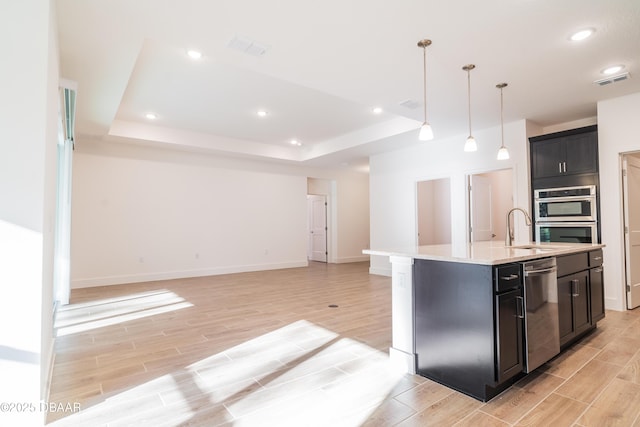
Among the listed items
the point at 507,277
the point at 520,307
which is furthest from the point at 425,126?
the point at 520,307

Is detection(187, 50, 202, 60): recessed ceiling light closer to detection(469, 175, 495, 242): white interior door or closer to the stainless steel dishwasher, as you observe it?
the stainless steel dishwasher

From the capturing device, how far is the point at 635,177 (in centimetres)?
466

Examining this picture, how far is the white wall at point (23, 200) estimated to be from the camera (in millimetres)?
1771

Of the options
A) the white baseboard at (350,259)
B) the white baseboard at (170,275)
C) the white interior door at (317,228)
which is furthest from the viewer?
the white interior door at (317,228)

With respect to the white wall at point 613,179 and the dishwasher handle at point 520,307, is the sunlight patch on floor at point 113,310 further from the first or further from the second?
the white wall at point 613,179

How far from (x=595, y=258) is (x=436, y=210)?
5.64 m

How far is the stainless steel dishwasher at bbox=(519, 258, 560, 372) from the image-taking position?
2416 mm

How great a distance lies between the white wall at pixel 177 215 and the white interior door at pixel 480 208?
184 inches

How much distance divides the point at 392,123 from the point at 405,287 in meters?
4.08

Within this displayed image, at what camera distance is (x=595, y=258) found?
3.51 metres

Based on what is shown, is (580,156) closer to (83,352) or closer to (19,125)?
(19,125)

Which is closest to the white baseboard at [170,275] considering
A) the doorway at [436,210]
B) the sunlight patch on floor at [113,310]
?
the sunlight patch on floor at [113,310]

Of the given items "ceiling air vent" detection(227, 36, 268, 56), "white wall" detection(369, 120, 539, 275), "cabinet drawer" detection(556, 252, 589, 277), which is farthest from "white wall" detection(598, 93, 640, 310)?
"ceiling air vent" detection(227, 36, 268, 56)

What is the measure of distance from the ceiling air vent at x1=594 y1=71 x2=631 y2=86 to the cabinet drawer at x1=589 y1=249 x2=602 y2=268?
2.00 metres
